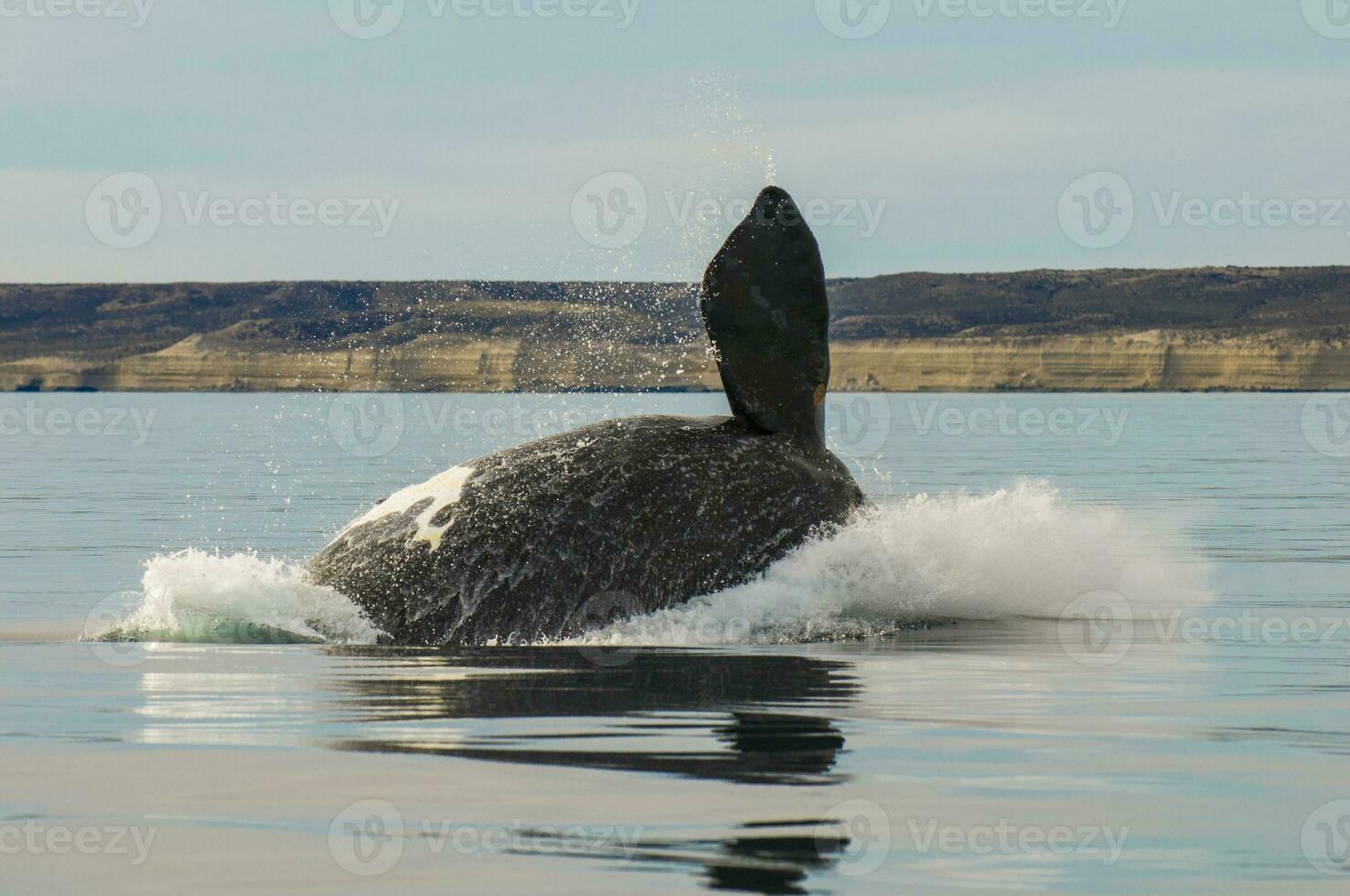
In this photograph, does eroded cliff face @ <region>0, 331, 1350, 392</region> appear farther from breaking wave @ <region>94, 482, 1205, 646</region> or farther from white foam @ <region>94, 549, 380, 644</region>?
white foam @ <region>94, 549, 380, 644</region>

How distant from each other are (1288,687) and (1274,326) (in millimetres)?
141384

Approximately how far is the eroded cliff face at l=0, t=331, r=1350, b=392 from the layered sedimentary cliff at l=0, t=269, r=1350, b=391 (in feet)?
0.48

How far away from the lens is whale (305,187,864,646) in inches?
550

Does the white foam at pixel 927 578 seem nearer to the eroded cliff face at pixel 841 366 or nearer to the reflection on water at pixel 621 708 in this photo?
the reflection on water at pixel 621 708

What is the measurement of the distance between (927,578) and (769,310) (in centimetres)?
259

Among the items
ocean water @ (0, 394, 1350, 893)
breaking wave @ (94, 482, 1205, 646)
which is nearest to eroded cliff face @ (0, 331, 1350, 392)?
breaking wave @ (94, 482, 1205, 646)

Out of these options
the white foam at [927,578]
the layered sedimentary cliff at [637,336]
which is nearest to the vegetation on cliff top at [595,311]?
the layered sedimentary cliff at [637,336]

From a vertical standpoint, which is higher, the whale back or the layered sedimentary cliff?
the layered sedimentary cliff

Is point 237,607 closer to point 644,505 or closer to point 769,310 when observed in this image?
point 644,505

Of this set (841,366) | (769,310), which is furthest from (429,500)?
(841,366)

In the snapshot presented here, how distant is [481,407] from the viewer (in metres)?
96.1

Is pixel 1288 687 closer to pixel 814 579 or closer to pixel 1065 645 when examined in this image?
pixel 1065 645

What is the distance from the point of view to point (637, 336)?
5935 inches

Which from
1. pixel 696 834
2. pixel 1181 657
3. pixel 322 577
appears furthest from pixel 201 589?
pixel 696 834
